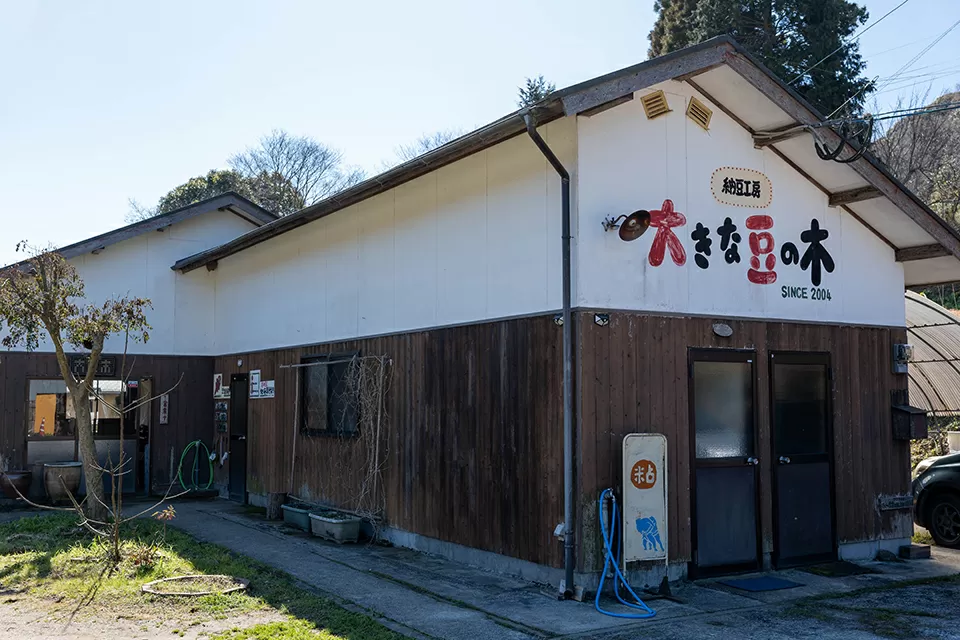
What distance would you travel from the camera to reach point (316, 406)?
38.0ft

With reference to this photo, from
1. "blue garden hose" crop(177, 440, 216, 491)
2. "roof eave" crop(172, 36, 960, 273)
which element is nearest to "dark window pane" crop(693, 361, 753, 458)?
"roof eave" crop(172, 36, 960, 273)

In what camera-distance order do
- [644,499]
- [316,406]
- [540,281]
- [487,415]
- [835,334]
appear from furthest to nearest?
[316,406] < [835,334] < [487,415] < [540,281] < [644,499]

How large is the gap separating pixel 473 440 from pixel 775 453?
2.88m

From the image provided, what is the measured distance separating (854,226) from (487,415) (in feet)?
14.5

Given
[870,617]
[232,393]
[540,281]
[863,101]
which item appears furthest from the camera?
[863,101]

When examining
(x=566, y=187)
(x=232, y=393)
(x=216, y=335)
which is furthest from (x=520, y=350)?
(x=216, y=335)

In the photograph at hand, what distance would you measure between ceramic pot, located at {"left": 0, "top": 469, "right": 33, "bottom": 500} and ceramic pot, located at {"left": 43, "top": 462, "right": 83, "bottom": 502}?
0.28 m

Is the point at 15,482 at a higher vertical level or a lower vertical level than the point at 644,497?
lower

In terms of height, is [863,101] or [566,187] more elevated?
[863,101]

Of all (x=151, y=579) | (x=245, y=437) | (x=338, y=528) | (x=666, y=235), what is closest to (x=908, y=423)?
(x=666, y=235)

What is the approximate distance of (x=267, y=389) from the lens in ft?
42.4

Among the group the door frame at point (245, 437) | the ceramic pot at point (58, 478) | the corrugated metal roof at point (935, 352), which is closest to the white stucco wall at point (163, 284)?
the door frame at point (245, 437)

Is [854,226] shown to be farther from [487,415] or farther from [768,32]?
[768,32]

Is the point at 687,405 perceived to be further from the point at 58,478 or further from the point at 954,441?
the point at 58,478
